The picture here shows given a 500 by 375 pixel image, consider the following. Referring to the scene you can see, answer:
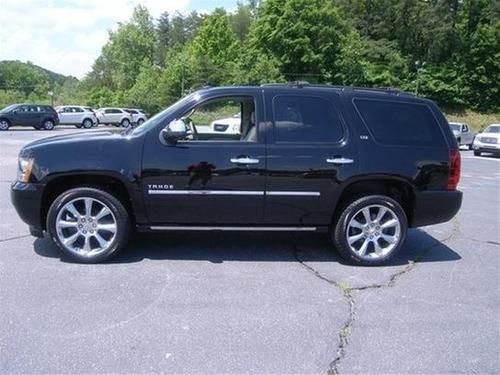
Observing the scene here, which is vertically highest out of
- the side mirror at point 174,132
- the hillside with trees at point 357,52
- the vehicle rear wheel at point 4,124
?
the hillside with trees at point 357,52

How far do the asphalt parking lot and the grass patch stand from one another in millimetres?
51539

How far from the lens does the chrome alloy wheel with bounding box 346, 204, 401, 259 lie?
5.12m

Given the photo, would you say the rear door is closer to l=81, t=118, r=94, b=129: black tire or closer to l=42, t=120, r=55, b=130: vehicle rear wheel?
l=42, t=120, r=55, b=130: vehicle rear wheel

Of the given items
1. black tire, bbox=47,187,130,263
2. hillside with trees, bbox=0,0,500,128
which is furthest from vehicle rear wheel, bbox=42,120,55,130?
black tire, bbox=47,187,130,263

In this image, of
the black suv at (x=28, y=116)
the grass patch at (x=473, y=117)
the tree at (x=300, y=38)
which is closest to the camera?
the black suv at (x=28, y=116)

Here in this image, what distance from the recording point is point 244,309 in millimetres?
3953

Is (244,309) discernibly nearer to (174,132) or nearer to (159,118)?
(174,132)

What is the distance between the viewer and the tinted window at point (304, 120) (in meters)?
4.95

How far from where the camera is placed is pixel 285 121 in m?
4.97

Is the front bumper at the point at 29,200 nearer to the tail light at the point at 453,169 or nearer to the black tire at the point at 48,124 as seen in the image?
the tail light at the point at 453,169

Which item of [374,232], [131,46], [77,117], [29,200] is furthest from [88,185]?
[131,46]

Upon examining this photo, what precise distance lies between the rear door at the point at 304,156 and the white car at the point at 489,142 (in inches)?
814

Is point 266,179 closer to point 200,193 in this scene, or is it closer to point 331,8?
point 200,193

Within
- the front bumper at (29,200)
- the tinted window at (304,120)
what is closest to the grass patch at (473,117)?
the tinted window at (304,120)
